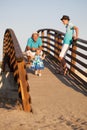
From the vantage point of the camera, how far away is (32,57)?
34.4 feet

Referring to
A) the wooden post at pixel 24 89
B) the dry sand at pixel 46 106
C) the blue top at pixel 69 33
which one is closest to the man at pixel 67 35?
the blue top at pixel 69 33

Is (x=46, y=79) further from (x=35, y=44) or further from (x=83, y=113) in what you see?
(x=83, y=113)

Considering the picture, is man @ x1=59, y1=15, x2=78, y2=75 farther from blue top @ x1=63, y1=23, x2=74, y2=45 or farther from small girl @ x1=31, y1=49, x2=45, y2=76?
small girl @ x1=31, y1=49, x2=45, y2=76

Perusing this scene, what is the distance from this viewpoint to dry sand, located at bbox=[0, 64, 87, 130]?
19.0 ft

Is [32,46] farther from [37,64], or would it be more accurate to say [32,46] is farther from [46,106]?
[46,106]

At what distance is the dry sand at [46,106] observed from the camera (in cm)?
580

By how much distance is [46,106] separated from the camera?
698 centimetres

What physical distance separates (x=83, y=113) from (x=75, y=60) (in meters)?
Result: 3.41

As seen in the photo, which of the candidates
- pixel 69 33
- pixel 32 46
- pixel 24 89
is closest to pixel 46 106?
pixel 24 89

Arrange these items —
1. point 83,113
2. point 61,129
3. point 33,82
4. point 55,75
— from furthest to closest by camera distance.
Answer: point 55,75 → point 33,82 → point 83,113 → point 61,129

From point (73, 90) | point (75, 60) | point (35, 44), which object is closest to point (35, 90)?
point (73, 90)

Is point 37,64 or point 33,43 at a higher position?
point 33,43

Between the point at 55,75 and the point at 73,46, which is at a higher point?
the point at 73,46

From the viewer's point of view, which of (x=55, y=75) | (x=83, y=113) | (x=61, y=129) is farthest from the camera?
(x=55, y=75)
